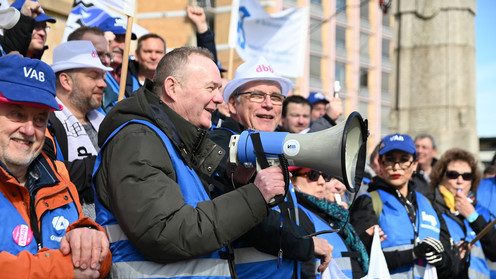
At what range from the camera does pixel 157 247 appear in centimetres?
254

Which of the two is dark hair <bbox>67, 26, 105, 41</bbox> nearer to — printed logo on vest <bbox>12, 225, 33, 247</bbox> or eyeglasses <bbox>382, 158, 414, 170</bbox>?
eyeglasses <bbox>382, 158, 414, 170</bbox>

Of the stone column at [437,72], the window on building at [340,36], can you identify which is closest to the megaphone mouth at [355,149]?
the stone column at [437,72]

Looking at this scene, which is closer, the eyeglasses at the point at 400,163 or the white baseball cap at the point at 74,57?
Result: the white baseball cap at the point at 74,57

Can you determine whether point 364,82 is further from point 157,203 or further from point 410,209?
point 157,203

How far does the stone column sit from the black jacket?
13.5m

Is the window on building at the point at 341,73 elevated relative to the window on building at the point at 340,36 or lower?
lower

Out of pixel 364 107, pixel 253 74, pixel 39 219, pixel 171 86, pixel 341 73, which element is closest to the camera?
pixel 39 219

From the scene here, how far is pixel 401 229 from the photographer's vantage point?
5.10 m

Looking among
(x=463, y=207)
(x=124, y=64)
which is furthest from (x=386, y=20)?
(x=124, y=64)

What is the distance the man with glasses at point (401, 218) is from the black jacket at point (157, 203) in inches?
94.5

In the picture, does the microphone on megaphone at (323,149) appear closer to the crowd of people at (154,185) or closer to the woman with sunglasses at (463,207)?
Result: the crowd of people at (154,185)

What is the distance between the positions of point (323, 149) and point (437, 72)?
14.4 m

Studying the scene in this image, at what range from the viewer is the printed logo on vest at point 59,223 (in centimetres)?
291

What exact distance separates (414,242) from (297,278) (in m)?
1.90
